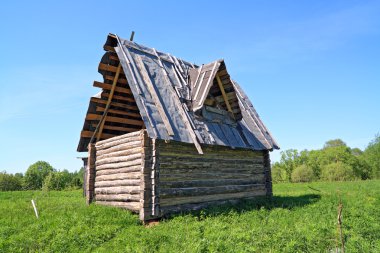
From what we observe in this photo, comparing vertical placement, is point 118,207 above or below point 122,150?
below

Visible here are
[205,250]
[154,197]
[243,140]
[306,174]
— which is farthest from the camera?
[306,174]

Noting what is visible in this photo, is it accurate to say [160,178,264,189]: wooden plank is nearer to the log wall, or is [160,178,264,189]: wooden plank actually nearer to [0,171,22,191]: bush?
the log wall

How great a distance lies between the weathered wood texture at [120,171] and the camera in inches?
440

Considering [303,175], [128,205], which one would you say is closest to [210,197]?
[128,205]

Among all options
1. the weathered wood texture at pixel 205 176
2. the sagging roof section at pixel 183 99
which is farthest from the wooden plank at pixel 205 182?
the sagging roof section at pixel 183 99

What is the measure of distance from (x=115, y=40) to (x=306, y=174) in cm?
5879

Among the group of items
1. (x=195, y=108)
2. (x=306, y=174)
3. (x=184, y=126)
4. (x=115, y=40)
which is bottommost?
(x=306, y=174)

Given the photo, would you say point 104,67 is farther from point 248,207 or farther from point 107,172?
Result: point 248,207

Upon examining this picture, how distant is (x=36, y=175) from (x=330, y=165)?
2378 inches

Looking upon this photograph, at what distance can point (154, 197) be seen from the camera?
10.4 meters

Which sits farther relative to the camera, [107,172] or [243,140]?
[243,140]

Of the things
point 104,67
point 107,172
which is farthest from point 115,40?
point 107,172

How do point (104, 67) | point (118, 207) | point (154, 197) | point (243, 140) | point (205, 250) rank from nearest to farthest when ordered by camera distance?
point (205, 250) < point (154, 197) < point (118, 207) < point (104, 67) < point (243, 140)

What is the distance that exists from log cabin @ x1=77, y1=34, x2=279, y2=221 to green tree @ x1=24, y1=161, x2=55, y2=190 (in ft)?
108
